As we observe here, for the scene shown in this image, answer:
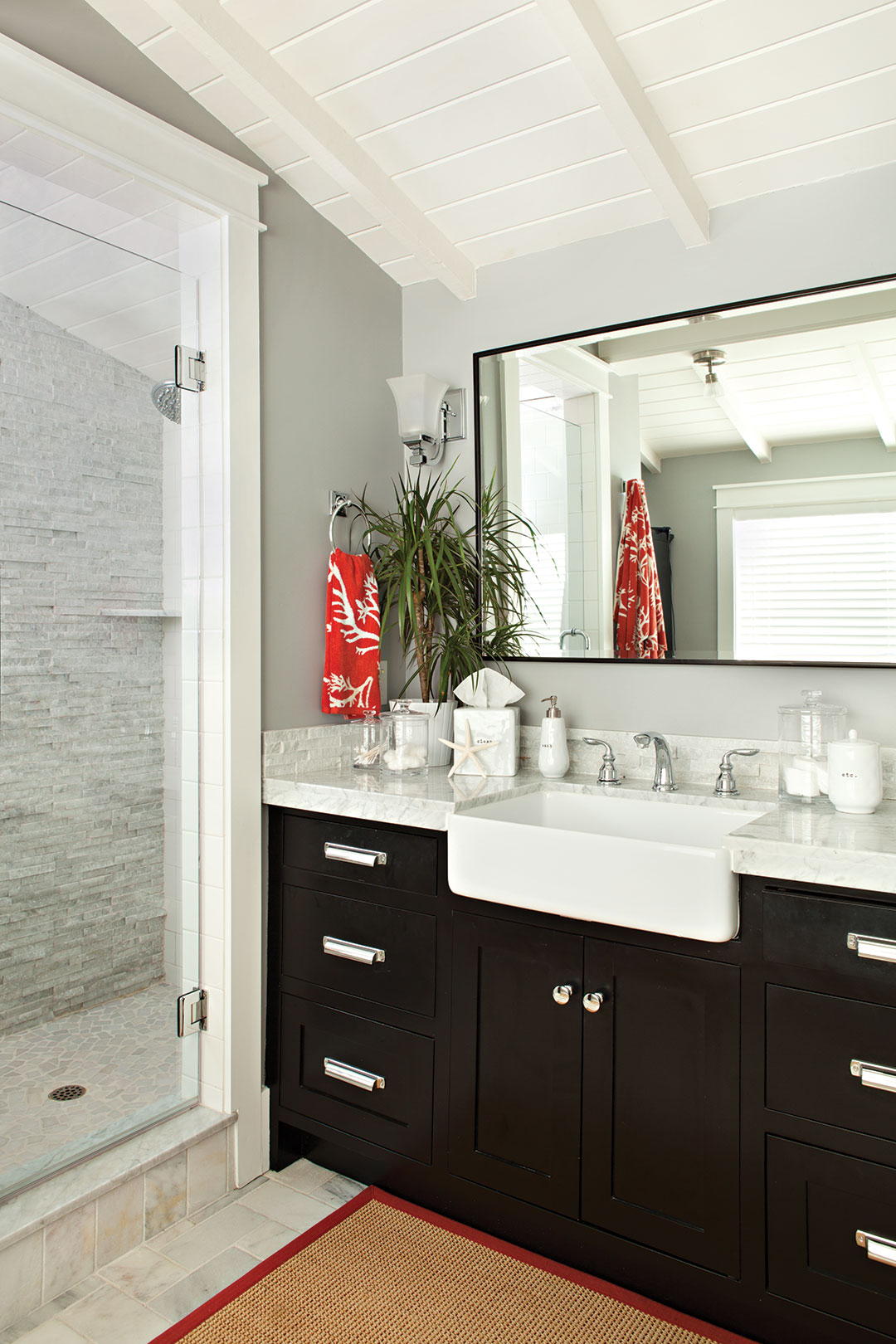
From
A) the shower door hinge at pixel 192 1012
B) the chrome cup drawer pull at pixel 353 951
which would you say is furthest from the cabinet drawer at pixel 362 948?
the shower door hinge at pixel 192 1012

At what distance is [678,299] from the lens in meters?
2.14

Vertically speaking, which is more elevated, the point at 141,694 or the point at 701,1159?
the point at 141,694

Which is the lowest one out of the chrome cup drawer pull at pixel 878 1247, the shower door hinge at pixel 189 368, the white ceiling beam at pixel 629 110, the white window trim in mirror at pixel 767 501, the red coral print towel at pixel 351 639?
the chrome cup drawer pull at pixel 878 1247

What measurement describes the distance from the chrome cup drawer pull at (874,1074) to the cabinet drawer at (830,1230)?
0.42 feet

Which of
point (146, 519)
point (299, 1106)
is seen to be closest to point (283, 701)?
point (146, 519)

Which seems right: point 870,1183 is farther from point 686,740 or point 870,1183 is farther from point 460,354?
point 460,354

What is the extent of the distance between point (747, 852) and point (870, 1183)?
542mm

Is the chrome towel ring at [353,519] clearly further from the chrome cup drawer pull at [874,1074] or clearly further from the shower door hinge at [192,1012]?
the chrome cup drawer pull at [874,1074]

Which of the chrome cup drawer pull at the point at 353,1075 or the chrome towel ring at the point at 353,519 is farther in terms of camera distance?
the chrome towel ring at the point at 353,519

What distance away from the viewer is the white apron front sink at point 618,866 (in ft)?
4.89

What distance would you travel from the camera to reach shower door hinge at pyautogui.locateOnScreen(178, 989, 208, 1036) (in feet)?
6.71

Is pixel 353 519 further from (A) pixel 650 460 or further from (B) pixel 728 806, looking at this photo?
(B) pixel 728 806

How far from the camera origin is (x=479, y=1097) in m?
1.81

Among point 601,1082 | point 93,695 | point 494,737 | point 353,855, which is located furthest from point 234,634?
point 601,1082
